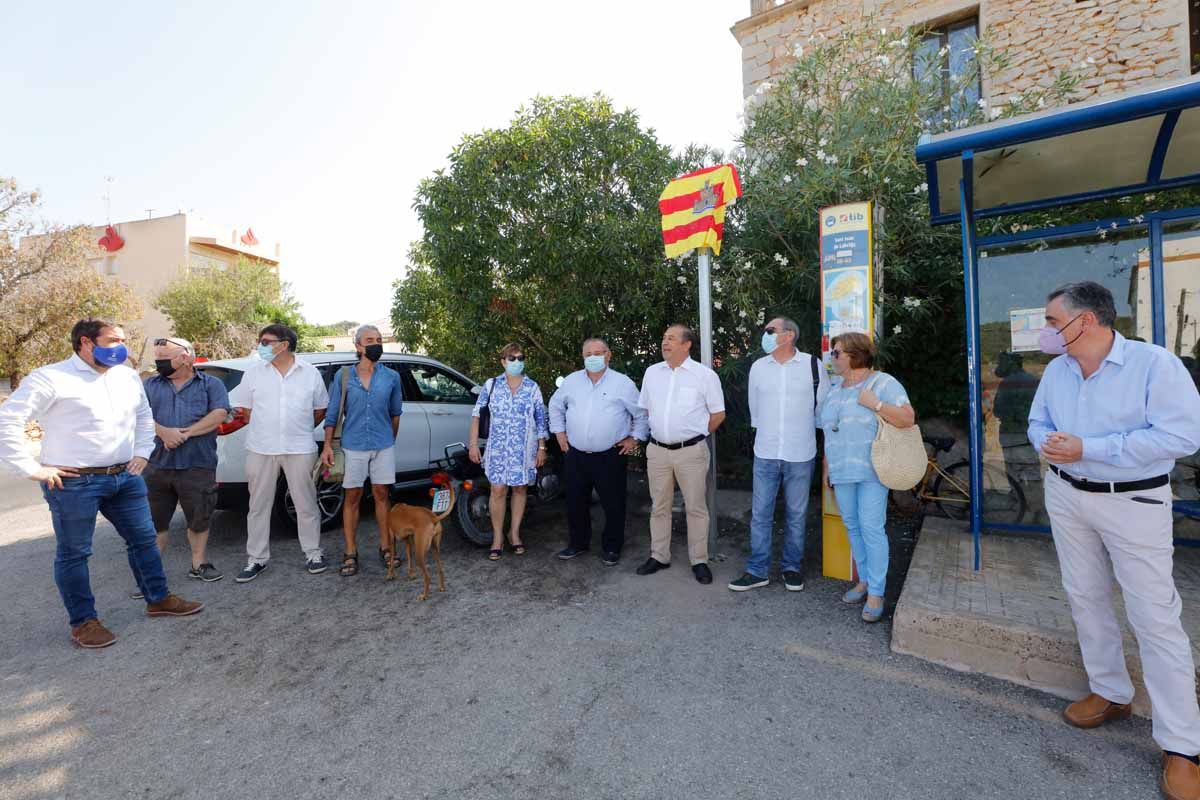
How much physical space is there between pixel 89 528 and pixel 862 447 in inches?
179

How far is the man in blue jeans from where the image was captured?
4.10 meters

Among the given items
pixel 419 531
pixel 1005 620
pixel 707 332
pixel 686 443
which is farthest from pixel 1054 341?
pixel 419 531

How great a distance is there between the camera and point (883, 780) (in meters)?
2.34

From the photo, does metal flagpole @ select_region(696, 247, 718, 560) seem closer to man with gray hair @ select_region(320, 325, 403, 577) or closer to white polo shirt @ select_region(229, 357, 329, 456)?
man with gray hair @ select_region(320, 325, 403, 577)

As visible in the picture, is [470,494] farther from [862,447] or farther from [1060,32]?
[1060,32]

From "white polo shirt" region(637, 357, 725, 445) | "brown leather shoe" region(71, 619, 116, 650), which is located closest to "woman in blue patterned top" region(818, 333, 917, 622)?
"white polo shirt" region(637, 357, 725, 445)

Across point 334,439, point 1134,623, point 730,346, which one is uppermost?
point 730,346

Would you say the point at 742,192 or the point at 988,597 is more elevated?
the point at 742,192

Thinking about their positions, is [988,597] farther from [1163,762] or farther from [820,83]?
[820,83]

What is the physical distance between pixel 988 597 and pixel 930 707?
96 centimetres

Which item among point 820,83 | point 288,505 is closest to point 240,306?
point 288,505

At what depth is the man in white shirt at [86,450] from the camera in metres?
3.35

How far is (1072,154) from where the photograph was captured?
12.2ft

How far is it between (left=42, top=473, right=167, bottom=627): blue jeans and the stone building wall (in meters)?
8.35
